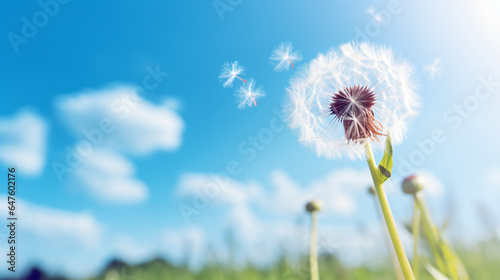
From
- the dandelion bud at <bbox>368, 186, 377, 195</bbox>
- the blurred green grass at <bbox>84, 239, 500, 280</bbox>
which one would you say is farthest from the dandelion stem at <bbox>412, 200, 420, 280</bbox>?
the blurred green grass at <bbox>84, 239, 500, 280</bbox>

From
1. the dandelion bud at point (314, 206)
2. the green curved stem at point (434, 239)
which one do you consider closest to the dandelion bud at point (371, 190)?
the dandelion bud at point (314, 206)

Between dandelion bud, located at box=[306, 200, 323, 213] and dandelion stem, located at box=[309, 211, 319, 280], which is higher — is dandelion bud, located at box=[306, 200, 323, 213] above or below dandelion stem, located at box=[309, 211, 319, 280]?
above

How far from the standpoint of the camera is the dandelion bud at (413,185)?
1869 millimetres

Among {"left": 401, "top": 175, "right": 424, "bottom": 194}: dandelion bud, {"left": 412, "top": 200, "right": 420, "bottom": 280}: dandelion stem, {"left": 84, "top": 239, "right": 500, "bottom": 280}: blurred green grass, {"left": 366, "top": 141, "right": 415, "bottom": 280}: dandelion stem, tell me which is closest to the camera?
{"left": 366, "top": 141, "right": 415, "bottom": 280}: dandelion stem

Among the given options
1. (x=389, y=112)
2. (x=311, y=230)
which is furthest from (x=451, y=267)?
(x=311, y=230)

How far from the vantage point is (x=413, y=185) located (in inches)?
73.7

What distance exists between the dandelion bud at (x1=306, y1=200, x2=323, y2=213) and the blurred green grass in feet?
2.16

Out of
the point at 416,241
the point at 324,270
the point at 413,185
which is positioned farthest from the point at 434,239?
the point at 324,270

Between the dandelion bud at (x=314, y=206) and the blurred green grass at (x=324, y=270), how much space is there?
658 millimetres

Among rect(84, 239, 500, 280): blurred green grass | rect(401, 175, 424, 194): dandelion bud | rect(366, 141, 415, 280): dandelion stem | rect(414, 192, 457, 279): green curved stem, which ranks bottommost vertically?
rect(366, 141, 415, 280): dandelion stem

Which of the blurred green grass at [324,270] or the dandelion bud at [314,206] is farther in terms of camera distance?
the blurred green grass at [324,270]

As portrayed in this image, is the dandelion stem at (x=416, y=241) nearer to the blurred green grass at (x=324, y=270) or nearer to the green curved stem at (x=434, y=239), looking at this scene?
the green curved stem at (x=434, y=239)

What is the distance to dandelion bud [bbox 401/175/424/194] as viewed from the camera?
187 cm

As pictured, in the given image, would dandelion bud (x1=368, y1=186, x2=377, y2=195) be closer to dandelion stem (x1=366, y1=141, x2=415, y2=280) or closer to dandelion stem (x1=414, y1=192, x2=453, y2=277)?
dandelion stem (x1=414, y1=192, x2=453, y2=277)
